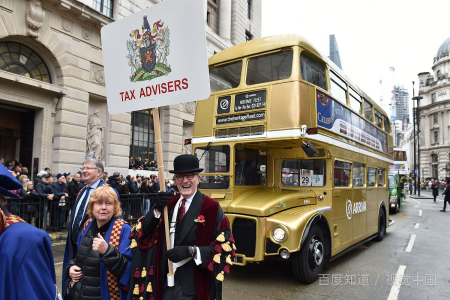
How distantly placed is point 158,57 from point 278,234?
11.0ft

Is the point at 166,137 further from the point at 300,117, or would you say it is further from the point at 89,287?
the point at 89,287

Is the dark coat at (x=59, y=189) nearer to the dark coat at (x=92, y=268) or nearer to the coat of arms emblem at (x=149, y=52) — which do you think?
the dark coat at (x=92, y=268)

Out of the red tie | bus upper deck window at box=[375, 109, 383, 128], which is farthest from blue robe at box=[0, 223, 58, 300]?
bus upper deck window at box=[375, 109, 383, 128]

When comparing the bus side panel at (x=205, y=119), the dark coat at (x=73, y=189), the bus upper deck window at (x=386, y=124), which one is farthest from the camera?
the bus upper deck window at (x=386, y=124)

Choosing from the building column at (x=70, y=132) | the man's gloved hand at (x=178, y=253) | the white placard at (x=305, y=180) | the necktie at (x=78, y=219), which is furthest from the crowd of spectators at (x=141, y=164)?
the man's gloved hand at (x=178, y=253)

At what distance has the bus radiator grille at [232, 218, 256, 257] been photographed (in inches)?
206

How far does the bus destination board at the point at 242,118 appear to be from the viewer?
A: 5.86 m

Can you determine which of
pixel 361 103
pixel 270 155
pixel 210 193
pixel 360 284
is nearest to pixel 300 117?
pixel 270 155

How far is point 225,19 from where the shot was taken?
965 inches

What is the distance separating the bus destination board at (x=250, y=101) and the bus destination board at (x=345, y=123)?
3.49 ft

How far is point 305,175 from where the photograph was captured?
662 centimetres

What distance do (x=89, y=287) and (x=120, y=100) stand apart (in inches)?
65.1

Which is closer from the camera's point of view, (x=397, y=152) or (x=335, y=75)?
(x=335, y=75)

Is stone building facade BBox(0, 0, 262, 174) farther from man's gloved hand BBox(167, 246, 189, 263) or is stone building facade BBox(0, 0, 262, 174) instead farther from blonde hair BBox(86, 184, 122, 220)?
man's gloved hand BBox(167, 246, 189, 263)
